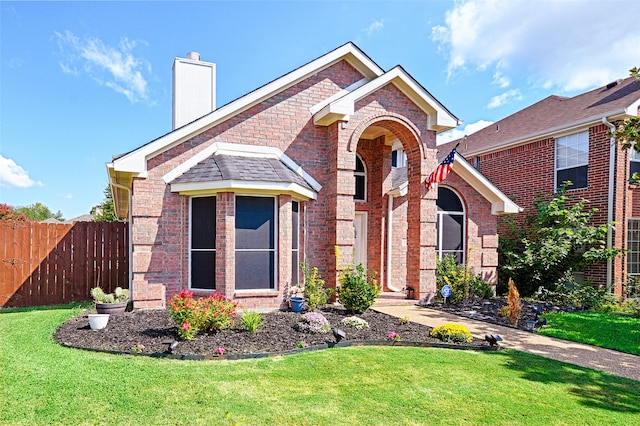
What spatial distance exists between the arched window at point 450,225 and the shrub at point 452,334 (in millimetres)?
6006

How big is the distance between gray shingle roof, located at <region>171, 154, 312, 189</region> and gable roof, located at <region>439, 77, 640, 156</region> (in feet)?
35.1

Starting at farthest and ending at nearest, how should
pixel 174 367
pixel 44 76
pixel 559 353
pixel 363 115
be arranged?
pixel 44 76, pixel 363 115, pixel 559 353, pixel 174 367

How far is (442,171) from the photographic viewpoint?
10305 mm

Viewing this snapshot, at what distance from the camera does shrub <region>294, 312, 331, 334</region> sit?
732cm

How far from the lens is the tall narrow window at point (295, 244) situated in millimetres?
10352

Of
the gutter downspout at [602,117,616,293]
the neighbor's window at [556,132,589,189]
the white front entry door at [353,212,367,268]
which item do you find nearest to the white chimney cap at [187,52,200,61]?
the white front entry door at [353,212,367,268]

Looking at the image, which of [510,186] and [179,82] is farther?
[510,186]

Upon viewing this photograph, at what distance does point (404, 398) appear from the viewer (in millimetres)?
4551

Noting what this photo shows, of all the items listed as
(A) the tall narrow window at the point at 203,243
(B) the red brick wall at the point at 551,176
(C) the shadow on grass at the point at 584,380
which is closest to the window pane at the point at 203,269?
(A) the tall narrow window at the point at 203,243

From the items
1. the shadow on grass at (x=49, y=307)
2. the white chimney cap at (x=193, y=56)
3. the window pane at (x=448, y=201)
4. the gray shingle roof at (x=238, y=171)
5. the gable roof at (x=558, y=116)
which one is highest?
the white chimney cap at (x=193, y=56)

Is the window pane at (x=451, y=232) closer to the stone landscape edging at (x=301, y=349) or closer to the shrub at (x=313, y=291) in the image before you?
the shrub at (x=313, y=291)

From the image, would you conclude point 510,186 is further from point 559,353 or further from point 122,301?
point 122,301

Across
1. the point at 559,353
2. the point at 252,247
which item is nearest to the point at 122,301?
the point at 252,247

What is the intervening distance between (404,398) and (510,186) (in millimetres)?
14886
